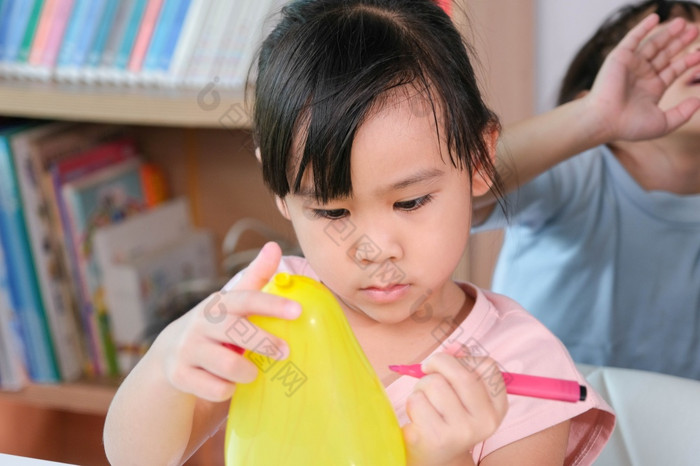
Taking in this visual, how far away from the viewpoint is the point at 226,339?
511 millimetres

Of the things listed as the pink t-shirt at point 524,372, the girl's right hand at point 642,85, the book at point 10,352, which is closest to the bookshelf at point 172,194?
the book at point 10,352

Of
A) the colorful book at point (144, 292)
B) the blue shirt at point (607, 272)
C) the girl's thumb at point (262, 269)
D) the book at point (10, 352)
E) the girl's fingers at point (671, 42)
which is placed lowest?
the book at point (10, 352)

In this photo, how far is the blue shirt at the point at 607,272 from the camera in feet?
3.93

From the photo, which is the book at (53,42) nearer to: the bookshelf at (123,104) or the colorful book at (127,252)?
the bookshelf at (123,104)

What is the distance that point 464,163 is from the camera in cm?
70

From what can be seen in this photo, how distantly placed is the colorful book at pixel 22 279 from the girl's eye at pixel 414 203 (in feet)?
3.55

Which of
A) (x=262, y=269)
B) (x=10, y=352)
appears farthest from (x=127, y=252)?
(x=262, y=269)

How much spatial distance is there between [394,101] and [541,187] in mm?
551

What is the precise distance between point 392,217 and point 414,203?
27 mm

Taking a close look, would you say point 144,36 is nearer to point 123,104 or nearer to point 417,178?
point 123,104

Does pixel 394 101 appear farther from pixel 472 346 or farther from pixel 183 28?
pixel 183 28

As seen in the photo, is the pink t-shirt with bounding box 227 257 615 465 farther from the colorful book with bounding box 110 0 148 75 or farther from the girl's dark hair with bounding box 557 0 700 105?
the colorful book with bounding box 110 0 148 75

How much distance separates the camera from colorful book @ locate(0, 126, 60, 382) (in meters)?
1.54

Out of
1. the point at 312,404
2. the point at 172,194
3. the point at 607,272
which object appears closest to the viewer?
the point at 312,404
